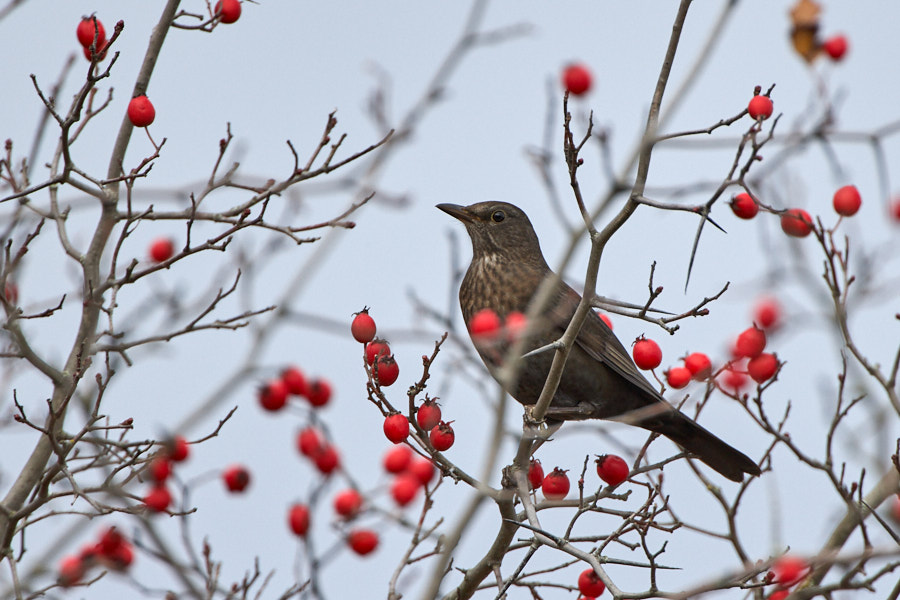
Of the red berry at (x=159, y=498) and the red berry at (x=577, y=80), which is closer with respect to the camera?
the red berry at (x=159, y=498)

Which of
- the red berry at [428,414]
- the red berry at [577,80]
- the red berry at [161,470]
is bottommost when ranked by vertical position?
the red berry at [161,470]

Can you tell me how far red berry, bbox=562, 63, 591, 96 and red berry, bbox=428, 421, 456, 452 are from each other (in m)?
1.53

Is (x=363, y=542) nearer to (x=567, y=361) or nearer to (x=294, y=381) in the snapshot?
(x=294, y=381)

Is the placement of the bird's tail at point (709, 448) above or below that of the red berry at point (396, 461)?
above

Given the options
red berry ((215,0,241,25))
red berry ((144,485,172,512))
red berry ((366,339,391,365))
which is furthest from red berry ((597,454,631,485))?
red berry ((215,0,241,25))

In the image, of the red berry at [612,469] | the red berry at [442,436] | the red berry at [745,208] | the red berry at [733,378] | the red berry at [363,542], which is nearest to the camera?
the red berry at [363,542]

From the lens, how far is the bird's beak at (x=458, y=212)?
22.0 feet

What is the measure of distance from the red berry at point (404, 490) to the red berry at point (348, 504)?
154 mm

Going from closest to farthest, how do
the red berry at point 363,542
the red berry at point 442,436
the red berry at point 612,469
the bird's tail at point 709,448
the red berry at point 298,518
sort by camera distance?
the red berry at point 298,518 → the red berry at point 363,542 → the red berry at point 442,436 → the red berry at point 612,469 → the bird's tail at point 709,448

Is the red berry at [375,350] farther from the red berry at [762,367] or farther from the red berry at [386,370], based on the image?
the red berry at [762,367]

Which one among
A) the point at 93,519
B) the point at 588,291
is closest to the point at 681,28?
the point at 588,291

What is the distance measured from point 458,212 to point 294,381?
299 centimetres

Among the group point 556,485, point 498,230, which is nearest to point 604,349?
point 498,230

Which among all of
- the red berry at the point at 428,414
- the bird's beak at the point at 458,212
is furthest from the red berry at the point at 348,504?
the bird's beak at the point at 458,212
